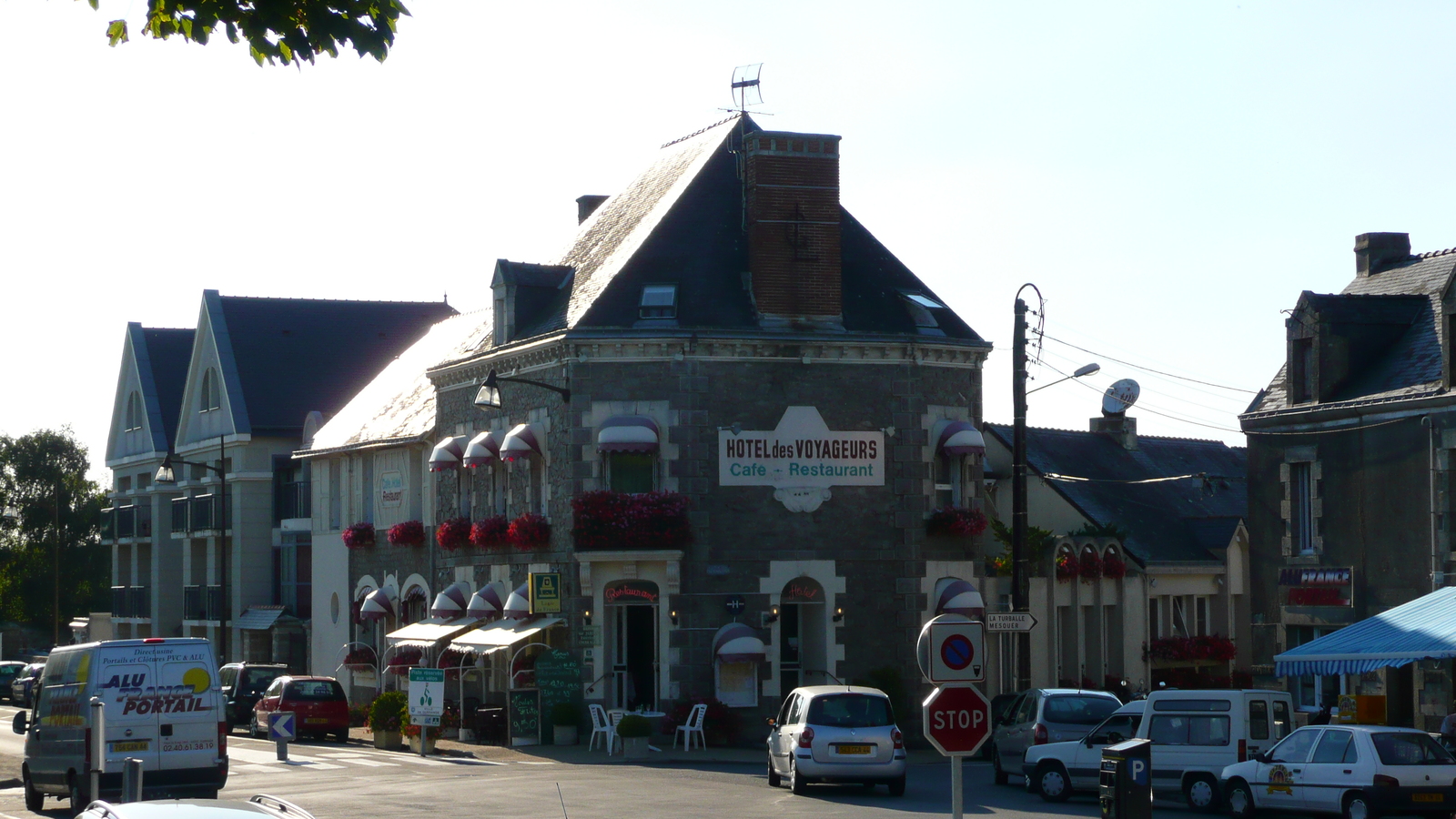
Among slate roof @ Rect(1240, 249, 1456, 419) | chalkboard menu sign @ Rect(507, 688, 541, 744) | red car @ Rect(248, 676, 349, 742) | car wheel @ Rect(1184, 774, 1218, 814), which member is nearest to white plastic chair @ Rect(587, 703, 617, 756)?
chalkboard menu sign @ Rect(507, 688, 541, 744)

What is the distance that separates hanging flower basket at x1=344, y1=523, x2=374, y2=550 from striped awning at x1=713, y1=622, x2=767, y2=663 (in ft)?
45.1

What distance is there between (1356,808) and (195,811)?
15.1m

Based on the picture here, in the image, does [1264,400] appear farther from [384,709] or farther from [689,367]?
[384,709]

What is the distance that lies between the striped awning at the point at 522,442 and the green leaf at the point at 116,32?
947 inches

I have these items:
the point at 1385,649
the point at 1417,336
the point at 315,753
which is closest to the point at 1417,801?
the point at 1385,649

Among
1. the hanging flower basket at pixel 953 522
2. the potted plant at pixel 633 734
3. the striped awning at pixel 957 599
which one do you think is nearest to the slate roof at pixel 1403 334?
the hanging flower basket at pixel 953 522

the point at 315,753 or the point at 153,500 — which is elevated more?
the point at 153,500

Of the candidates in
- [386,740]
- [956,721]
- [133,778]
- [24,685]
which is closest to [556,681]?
[386,740]

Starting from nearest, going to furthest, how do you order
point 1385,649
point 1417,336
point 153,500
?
point 1385,649, point 1417,336, point 153,500

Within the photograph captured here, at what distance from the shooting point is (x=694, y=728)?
31.0m

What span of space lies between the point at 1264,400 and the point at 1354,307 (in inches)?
104

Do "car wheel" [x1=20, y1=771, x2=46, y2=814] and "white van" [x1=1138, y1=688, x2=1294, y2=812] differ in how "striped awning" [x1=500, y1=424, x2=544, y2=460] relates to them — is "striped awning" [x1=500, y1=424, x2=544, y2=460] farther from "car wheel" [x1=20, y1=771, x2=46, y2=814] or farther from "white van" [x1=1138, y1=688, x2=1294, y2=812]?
"white van" [x1=1138, y1=688, x2=1294, y2=812]

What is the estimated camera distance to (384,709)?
1344 inches

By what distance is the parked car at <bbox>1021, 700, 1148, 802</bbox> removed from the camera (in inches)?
910
